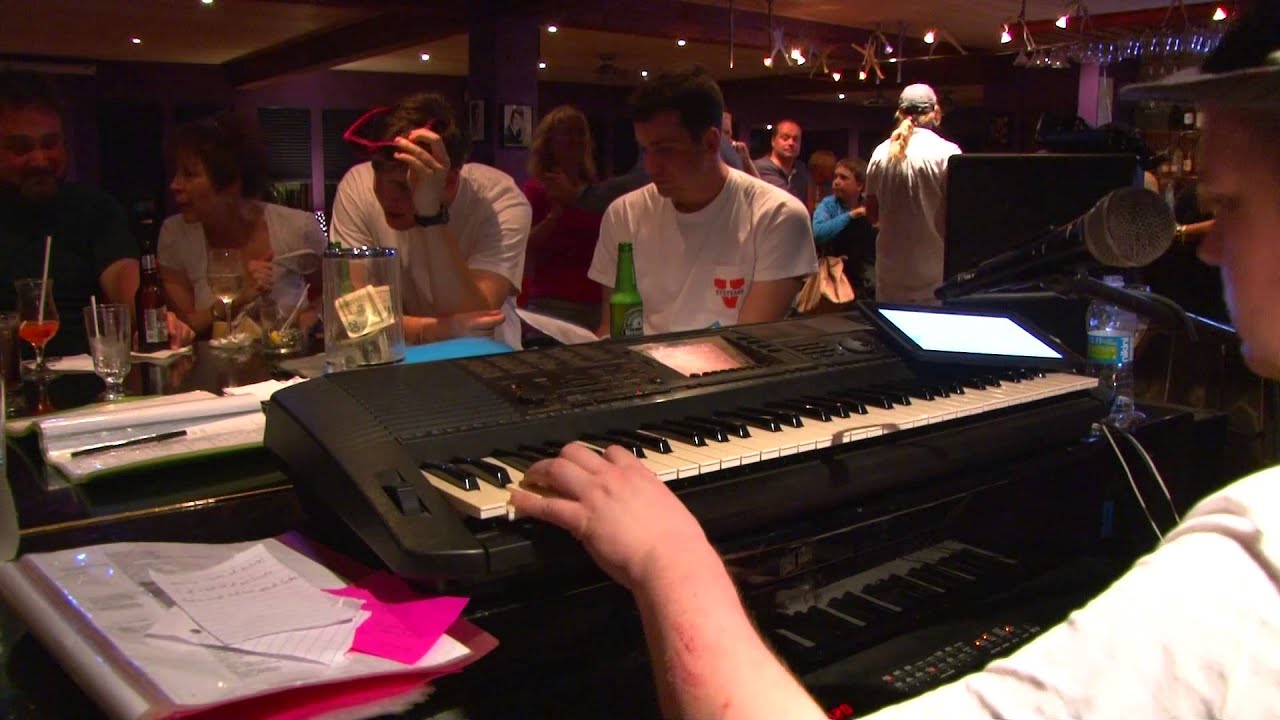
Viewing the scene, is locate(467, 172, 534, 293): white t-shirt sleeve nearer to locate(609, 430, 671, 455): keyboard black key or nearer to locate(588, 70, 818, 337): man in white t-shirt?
locate(588, 70, 818, 337): man in white t-shirt

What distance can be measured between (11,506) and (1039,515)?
131cm

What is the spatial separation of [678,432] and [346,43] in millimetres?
8827

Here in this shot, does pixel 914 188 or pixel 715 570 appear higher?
pixel 914 188

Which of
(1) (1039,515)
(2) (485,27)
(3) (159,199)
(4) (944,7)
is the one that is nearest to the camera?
(1) (1039,515)

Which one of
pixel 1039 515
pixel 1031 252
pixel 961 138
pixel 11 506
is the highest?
pixel 961 138

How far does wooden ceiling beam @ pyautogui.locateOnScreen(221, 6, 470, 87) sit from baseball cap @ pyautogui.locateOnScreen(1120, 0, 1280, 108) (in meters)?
6.94

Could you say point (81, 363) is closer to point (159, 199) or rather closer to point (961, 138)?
point (159, 199)

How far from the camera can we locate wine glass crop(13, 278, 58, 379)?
6.77 ft

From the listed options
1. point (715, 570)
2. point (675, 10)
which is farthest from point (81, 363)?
point (675, 10)

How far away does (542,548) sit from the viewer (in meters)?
0.87

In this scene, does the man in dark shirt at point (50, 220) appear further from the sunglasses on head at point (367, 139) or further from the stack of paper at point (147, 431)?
the stack of paper at point (147, 431)

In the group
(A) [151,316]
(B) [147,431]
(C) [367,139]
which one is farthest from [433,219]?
(B) [147,431]

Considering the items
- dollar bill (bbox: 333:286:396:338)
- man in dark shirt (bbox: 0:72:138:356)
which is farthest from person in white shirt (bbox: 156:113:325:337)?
dollar bill (bbox: 333:286:396:338)

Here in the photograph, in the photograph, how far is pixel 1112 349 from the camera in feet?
5.52
